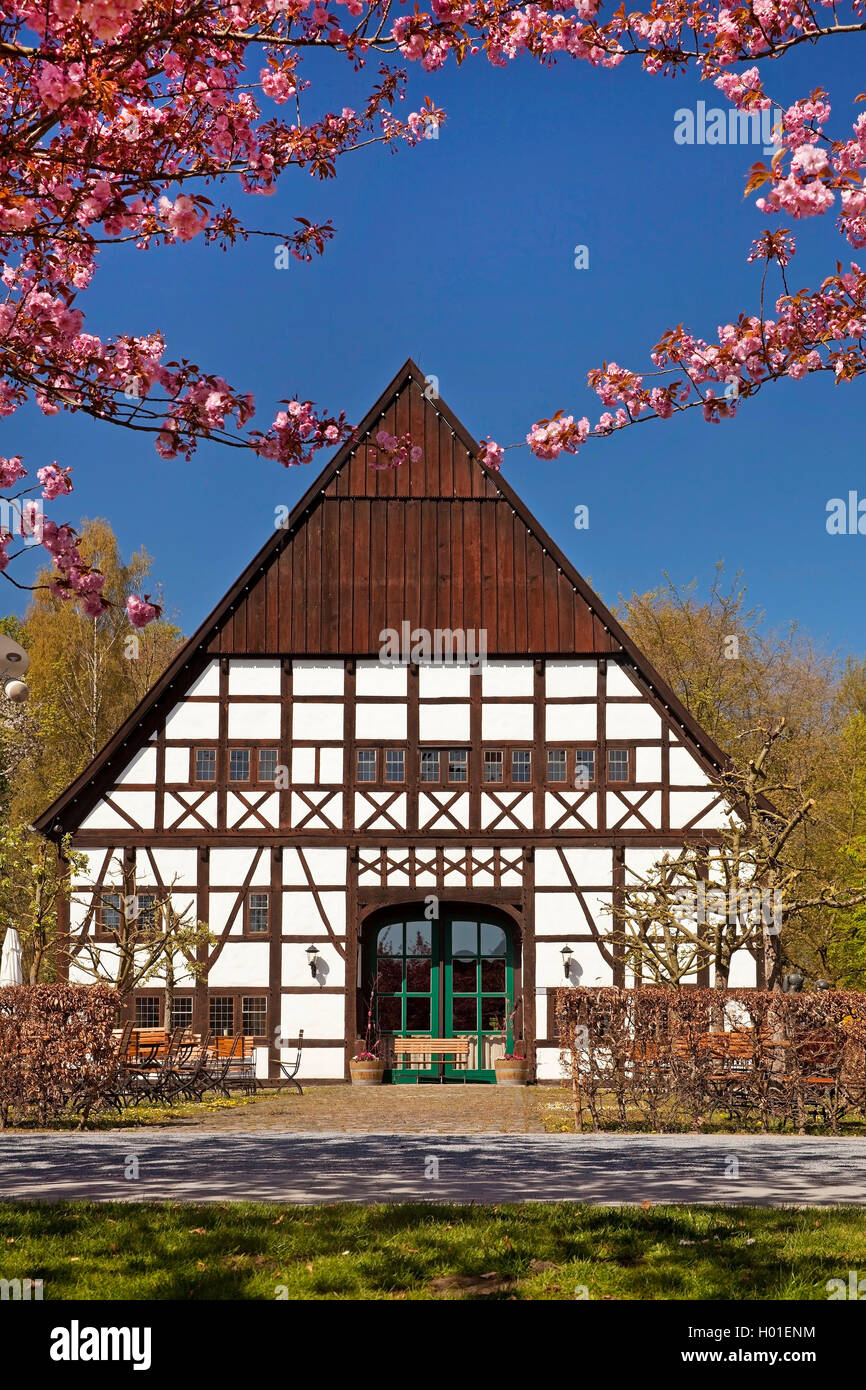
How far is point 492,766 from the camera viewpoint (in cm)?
2400

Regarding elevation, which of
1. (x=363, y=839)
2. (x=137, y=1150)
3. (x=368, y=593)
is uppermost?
(x=368, y=593)

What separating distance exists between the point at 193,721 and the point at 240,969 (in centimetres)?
412

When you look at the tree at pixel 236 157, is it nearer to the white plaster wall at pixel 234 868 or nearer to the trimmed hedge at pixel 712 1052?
the trimmed hedge at pixel 712 1052

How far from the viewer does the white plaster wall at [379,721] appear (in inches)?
947

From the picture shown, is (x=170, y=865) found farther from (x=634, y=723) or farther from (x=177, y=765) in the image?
(x=634, y=723)

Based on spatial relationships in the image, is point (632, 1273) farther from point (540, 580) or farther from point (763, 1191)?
point (540, 580)

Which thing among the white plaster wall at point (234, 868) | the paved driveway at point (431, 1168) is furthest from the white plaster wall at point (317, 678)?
the paved driveway at point (431, 1168)

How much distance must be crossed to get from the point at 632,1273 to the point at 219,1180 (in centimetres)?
363

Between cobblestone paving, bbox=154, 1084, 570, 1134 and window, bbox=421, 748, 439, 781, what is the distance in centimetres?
506

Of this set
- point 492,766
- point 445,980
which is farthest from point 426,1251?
point 492,766
